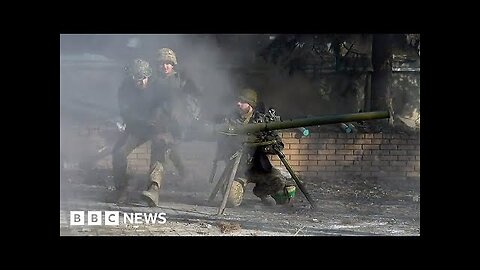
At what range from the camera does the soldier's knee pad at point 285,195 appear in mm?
5980

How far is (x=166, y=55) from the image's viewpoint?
5.79 m

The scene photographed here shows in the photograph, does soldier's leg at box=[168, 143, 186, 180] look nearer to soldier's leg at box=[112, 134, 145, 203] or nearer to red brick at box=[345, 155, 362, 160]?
soldier's leg at box=[112, 134, 145, 203]

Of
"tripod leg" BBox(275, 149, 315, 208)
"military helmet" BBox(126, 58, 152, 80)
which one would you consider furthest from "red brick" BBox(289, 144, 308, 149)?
"military helmet" BBox(126, 58, 152, 80)

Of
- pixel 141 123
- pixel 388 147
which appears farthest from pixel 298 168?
pixel 141 123

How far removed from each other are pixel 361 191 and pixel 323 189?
307mm

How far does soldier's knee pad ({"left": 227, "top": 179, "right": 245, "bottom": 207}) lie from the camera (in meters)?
5.90

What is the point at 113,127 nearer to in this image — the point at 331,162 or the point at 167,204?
the point at 167,204

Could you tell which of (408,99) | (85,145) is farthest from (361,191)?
(85,145)

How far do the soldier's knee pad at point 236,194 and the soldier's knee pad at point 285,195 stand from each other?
0.27 meters

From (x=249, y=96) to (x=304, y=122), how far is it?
0.47 meters

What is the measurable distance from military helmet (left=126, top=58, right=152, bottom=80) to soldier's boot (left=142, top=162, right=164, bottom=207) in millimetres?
693

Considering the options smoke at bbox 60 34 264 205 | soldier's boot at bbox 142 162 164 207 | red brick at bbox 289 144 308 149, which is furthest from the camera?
red brick at bbox 289 144 308 149

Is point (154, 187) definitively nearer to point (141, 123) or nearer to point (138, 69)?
point (141, 123)

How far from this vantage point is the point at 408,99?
19.7 feet
